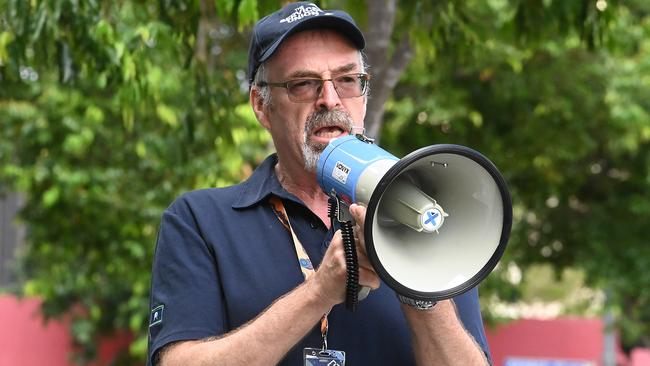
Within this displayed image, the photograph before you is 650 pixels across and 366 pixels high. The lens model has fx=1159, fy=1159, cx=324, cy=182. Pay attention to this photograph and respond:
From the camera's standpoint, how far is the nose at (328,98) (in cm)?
237

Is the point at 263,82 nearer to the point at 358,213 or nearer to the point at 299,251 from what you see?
the point at 299,251

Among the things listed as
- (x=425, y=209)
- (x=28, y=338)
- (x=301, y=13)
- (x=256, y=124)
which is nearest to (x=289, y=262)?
(x=425, y=209)

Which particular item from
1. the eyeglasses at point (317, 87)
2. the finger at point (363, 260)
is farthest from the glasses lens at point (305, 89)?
the finger at point (363, 260)

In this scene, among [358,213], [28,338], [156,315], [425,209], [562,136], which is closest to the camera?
[358,213]

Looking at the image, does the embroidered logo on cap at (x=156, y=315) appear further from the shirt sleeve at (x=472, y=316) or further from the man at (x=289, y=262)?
the shirt sleeve at (x=472, y=316)

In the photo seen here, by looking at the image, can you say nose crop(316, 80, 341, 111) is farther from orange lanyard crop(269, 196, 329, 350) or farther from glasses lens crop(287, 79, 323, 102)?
orange lanyard crop(269, 196, 329, 350)

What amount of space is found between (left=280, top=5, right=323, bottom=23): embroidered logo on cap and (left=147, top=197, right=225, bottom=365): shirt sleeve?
448 millimetres

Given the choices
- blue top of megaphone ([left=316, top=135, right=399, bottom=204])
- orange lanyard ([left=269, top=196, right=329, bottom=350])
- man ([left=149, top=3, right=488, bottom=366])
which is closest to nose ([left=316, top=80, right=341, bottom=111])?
man ([left=149, top=3, right=488, bottom=366])

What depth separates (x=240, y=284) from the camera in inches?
89.6

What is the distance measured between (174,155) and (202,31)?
11.1 feet

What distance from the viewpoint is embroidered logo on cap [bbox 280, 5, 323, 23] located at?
241 centimetres

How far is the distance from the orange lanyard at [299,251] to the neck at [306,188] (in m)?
0.06

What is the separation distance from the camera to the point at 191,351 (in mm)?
2180

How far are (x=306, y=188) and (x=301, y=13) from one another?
1.21 feet
